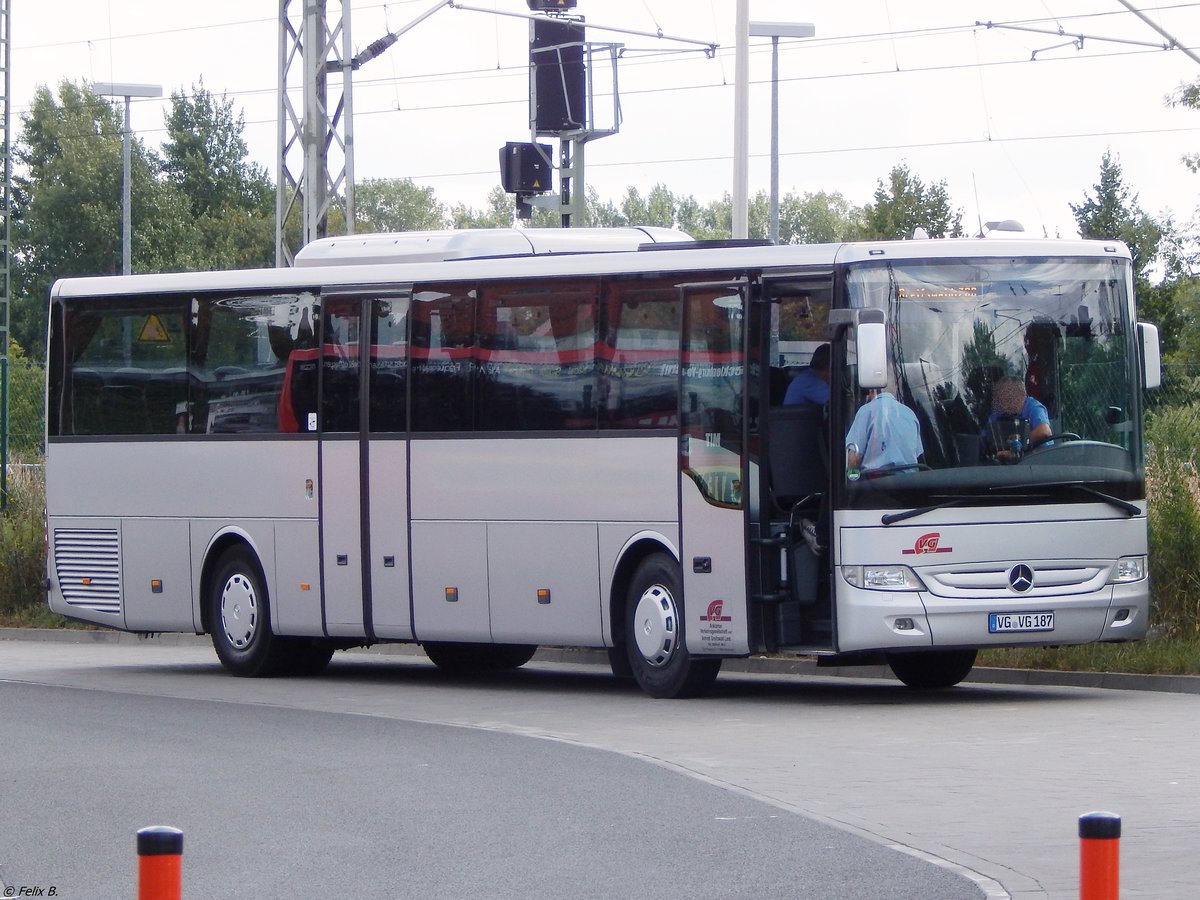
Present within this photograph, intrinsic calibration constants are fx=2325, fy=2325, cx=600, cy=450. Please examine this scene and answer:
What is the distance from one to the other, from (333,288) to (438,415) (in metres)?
1.70

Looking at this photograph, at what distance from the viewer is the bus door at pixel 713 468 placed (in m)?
16.1

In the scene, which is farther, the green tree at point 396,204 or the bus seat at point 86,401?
the green tree at point 396,204

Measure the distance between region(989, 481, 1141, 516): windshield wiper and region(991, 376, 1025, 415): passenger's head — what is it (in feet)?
1.67

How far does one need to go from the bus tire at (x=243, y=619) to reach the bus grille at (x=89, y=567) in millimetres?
1118

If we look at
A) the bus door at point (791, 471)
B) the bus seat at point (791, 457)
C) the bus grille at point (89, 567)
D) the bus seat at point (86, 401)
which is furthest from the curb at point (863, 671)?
the bus seat at point (86, 401)

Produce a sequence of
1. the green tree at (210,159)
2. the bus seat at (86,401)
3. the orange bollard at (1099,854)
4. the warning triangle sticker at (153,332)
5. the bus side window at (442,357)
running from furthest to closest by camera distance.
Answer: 1. the green tree at (210,159)
2. the bus seat at (86,401)
3. the warning triangle sticker at (153,332)
4. the bus side window at (442,357)
5. the orange bollard at (1099,854)

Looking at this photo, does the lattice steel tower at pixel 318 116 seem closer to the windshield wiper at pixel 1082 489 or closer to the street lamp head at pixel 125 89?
the windshield wiper at pixel 1082 489

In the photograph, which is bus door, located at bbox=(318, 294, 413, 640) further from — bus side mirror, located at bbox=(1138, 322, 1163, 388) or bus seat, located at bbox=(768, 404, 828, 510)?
bus side mirror, located at bbox=(1138, 322, 1163, 388)

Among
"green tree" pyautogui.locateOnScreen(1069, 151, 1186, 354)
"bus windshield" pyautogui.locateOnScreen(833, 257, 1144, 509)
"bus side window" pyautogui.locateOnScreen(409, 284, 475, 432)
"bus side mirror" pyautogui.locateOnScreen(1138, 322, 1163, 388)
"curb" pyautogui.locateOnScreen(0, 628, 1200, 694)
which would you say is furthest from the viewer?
"green tree" pyautogui.locateOnScreen(1069, 151, 1186, 354)

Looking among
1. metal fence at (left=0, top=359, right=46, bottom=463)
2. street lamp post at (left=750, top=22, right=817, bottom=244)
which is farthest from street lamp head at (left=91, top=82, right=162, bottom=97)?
street lamp post at (left=750, top=22, right=817, bottom=244)

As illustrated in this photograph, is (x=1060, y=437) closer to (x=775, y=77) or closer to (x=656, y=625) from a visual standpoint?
(x=656, y=625)

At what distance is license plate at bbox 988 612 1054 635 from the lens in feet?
51.2

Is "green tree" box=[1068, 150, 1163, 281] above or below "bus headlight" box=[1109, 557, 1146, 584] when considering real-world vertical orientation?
above

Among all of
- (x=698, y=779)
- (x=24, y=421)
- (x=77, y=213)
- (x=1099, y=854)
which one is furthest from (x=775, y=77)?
(x=77, y=213)
